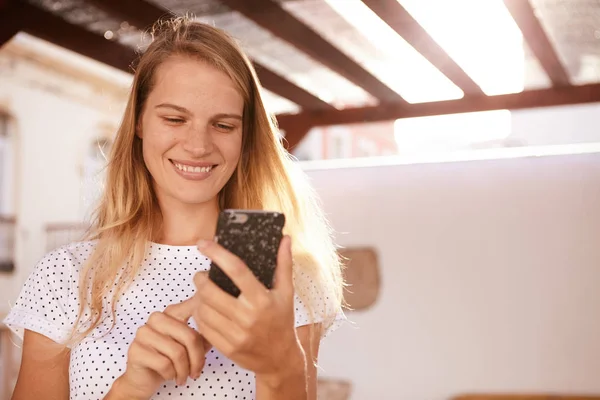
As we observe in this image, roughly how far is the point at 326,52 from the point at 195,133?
2517 millimetres

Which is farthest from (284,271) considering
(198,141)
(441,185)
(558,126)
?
(558,126)

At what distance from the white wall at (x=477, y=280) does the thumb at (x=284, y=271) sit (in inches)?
131

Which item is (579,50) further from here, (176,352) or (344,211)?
(176,352)

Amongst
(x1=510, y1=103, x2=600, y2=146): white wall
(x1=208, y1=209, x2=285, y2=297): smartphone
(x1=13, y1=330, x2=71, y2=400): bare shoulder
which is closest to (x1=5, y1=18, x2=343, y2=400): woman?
(x1=13, y1=330, x2=71, y2=400): bare shoulder

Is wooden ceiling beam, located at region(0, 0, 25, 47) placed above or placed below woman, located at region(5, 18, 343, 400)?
above

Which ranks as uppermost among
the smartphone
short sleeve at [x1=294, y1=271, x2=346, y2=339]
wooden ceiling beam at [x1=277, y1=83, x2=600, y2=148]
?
wooden ceiling beam at [x1=277, y1=83, x2=600, y2=148]

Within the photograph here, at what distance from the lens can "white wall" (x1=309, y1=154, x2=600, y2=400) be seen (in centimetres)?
414

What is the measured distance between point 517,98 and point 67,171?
820 cm

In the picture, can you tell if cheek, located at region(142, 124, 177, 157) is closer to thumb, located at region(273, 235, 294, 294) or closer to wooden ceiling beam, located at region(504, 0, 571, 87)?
thumb, located at region(273, 235, 294, 294)

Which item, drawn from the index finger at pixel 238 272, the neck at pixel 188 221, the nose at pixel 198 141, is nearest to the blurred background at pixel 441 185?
the neck at pixel 188 221

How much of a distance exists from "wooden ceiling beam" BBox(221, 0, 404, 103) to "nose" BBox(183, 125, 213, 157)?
187 centimetres

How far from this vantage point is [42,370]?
5.30 feet

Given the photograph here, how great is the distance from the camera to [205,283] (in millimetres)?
1007

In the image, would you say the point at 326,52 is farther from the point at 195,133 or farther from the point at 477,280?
the point at 195,133
